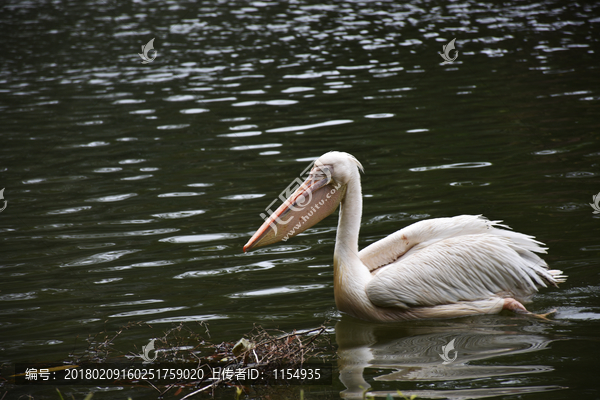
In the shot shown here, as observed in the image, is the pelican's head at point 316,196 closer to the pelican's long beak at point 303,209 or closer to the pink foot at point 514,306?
the pelican's long beak at point 303,209

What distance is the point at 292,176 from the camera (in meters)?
6.98

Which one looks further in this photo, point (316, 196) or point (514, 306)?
point (316, 196)

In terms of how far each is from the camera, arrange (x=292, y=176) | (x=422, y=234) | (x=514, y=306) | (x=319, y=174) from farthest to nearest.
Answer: (x=292, y=176) < (x=422, y=234) < (x=319, y=174) < (x=514, y=306)

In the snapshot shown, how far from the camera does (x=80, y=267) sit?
17.4 ft

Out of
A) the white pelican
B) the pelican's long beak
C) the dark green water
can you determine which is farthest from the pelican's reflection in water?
the pelican's long beak

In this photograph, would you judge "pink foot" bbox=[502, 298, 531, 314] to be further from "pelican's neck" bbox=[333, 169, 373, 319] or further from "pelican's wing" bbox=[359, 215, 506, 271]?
"pelican's neck" bbox=[333, 169, 373, 319]

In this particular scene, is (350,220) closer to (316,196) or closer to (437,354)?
(316,196)

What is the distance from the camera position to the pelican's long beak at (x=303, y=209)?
4.22m

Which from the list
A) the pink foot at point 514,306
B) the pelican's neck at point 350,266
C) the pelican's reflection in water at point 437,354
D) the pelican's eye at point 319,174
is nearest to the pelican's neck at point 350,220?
the pelican's neck at point 350,266

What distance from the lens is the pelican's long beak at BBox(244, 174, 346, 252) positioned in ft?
13.9

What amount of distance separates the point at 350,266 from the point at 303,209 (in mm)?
473

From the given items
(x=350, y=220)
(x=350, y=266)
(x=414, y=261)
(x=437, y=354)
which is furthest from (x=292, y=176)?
(x=437, y=354)

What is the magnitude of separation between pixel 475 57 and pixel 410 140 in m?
4.66

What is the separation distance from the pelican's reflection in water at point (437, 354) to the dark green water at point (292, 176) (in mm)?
16
